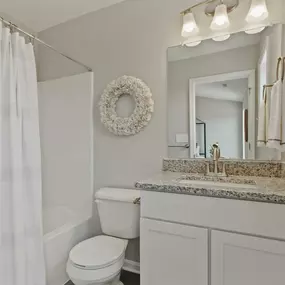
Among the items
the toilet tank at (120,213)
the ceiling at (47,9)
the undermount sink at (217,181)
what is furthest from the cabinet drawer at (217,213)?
the ceiling at (47,9)

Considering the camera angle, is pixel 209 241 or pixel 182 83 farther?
pixel 182 83

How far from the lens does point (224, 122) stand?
1.77 metres

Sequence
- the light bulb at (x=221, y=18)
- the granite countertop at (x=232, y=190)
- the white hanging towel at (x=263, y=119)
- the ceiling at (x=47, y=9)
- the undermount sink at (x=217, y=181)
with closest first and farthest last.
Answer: the granite countertop at (x=232, y=190) < the undermount sink at (x=217, y=181) < the white hanging towel at (x=263, y=119) < the light bulb at (x=221, y=18) < the ceiling at (x=47, y=9)

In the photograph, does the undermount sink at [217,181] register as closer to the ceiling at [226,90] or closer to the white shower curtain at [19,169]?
the ceiling at [226,90]

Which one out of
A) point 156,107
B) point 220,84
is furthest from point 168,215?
point 220,84

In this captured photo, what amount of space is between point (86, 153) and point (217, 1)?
5.42 ft

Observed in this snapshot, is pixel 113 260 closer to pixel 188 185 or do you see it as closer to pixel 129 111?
pixel 188 185

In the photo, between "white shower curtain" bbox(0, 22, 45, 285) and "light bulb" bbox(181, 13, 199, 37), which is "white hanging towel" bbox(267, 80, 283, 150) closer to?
"light bulb" bbox(181, 13, 199, 37)

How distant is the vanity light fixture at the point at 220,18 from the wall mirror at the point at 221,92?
5 cm

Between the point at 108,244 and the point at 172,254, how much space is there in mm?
563

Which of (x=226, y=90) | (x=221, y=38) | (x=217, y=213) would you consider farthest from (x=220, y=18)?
(x=217, y=213)

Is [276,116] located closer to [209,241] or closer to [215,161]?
[215,161]

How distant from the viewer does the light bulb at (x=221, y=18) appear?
5.35 feet

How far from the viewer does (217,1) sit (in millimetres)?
1674
